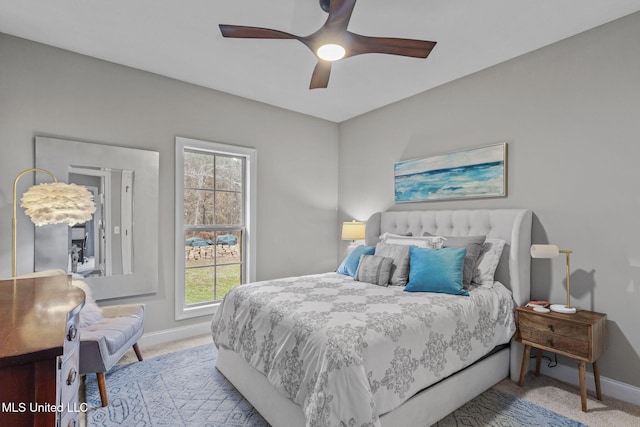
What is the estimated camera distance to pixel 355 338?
1657 millimetres

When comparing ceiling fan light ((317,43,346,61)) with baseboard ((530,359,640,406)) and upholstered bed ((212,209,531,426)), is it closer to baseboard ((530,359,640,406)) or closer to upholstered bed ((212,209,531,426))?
upholstered bed ((212,209,531,426))

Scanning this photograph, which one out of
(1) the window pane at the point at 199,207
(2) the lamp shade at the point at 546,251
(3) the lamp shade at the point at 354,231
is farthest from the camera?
(3) the lamp shade at the point at 354,231

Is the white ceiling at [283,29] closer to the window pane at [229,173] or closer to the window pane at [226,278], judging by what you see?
the window pane at [229,173]

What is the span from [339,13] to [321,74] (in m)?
0.76

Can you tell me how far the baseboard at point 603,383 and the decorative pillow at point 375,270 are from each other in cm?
154

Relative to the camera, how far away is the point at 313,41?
2.06m

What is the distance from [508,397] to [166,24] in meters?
3.79

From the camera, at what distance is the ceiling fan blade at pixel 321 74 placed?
2.42 metres

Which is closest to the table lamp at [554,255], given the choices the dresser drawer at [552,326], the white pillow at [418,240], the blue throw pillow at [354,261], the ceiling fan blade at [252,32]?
the dresser drawer at [552,326]

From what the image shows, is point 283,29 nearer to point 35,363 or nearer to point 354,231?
point 354,231

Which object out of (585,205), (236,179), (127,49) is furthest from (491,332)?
(127,49)

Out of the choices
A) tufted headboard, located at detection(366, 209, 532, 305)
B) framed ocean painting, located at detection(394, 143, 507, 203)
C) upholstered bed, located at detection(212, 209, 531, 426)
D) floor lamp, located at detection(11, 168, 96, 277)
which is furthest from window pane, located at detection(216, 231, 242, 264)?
framed ocean painting, located at detection(394, 143, 507, 203)

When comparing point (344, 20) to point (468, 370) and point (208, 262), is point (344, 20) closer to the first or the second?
point (468, 370)

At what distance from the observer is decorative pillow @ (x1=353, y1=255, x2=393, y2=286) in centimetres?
286
